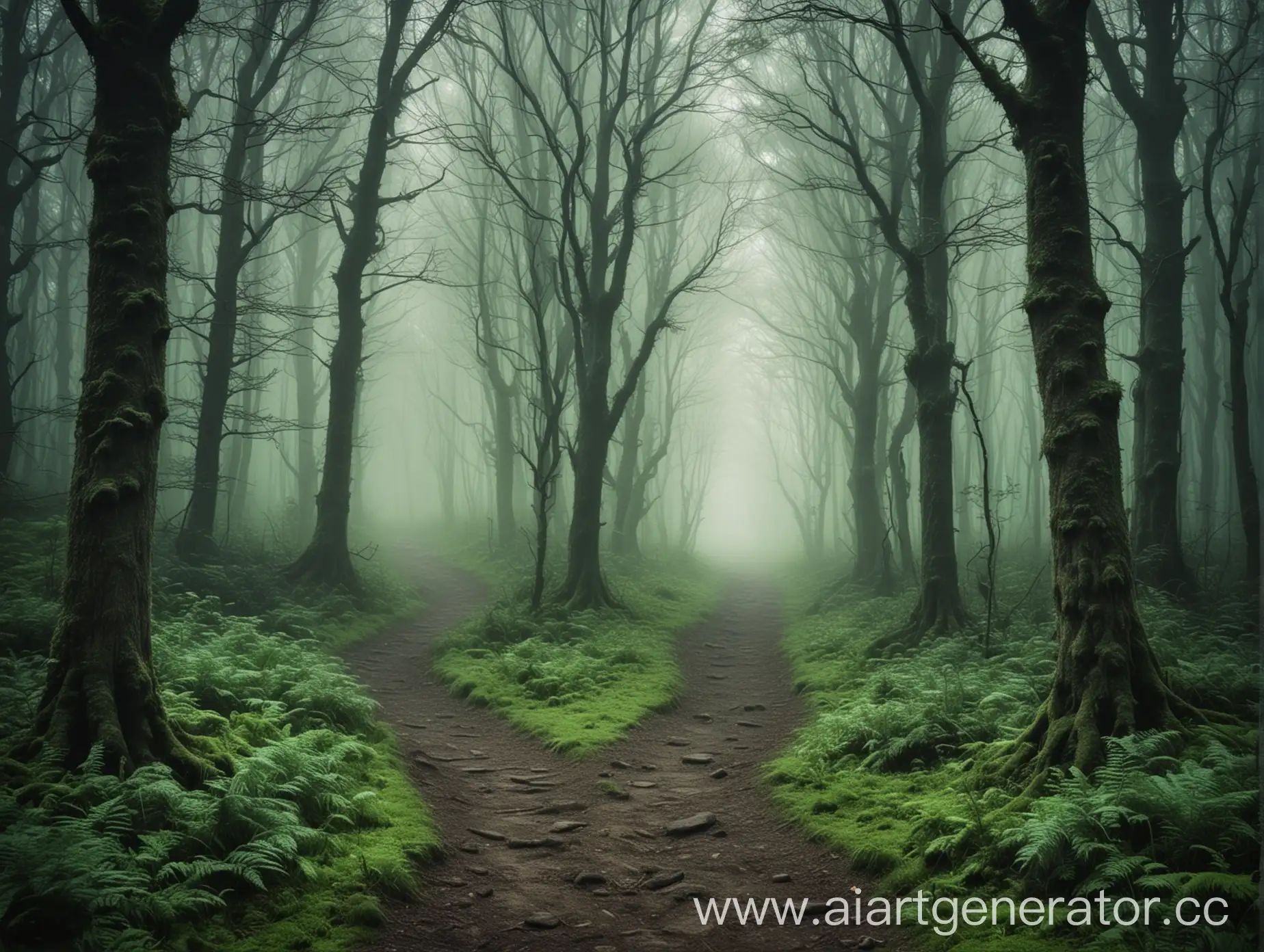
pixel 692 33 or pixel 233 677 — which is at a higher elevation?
pixel 692 33

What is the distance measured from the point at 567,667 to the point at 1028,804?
6.06 meters

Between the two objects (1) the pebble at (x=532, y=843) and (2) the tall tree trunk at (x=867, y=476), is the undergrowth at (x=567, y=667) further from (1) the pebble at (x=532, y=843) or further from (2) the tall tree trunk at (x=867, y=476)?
(2) the tall tree trunk at (x=867, y=476)

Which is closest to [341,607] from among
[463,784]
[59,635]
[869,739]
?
[463,784]

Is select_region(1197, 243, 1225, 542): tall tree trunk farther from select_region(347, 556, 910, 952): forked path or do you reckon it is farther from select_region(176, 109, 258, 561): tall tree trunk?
select_region(176, 109, 258, 561): tall tree trunk

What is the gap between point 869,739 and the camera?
275 inches

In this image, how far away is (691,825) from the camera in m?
6.07

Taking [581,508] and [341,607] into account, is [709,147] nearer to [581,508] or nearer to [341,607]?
[581,508]

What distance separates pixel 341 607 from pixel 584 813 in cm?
881

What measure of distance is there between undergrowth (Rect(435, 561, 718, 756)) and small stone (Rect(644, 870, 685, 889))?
2464mm

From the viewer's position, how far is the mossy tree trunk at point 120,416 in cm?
528

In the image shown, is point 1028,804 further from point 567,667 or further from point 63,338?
point 63,338

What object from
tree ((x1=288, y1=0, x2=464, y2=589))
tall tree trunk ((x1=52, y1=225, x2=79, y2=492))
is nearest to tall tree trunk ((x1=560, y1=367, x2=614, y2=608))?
tree ((x1=288, y1=0, x2=464, y2=589))

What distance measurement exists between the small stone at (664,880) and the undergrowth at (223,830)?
4.70ft

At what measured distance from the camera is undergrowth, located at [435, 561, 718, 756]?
864cm
